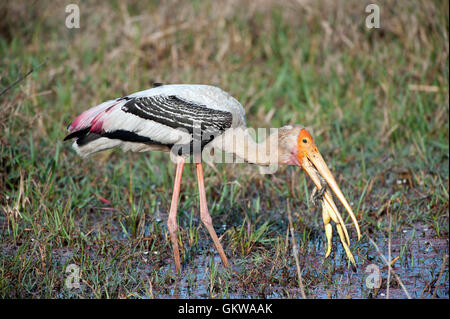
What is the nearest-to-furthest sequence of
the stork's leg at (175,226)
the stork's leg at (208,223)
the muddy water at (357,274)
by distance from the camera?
the muddy water at (357,274), the stork's leg at (175,226), the stork's leg at (208,223)

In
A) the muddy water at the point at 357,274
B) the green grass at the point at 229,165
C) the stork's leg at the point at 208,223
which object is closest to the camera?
the muddy water at the point at 357,274

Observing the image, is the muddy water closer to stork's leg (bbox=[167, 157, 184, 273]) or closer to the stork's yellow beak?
stork's leg (bbox=[167, 157, 184, 273])

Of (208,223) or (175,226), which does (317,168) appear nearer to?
(208,223)

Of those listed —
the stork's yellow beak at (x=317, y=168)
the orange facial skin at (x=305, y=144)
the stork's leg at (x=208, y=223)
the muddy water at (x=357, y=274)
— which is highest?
the orange facial skin at (x=305, y=144)

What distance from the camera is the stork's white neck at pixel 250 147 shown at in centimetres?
463

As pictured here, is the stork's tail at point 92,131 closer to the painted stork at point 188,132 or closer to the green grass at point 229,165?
the painted stork at point 188,132

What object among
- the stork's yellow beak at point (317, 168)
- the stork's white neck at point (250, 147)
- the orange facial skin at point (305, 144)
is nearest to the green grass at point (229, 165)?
the stork's yellow beak at point (317, 168)

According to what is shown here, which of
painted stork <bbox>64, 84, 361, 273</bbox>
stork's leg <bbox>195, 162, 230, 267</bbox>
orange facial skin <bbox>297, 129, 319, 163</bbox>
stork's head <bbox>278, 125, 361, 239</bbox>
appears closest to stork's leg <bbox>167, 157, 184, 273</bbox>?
painted stork <bbox>64, 84, 361, 273</bbox>

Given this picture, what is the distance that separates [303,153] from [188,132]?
770 millimetres

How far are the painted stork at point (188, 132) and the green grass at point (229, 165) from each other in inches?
14.9

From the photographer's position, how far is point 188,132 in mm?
4605

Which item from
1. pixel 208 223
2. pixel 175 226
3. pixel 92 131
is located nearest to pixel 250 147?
pixel 208 223

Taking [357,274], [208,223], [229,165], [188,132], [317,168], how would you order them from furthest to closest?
1. [229,165]
2. [208,223]
3. [188,132]
4. [317,168]
5. [357,274]

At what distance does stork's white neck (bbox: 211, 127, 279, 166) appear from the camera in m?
4.63
